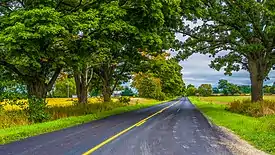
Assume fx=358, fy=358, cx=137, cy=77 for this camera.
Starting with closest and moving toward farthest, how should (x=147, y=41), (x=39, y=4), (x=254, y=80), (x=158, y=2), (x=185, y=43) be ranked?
(x=39, y=4) < (x=158, y=2) < (x=147, y=41) < (x=254, y=80) < (x=185, y=43)

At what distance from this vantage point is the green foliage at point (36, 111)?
19.4 metres

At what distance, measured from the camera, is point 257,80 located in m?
32.8

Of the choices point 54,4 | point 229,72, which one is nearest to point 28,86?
point 54,4

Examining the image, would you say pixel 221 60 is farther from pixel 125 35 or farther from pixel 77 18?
pixel 77 18

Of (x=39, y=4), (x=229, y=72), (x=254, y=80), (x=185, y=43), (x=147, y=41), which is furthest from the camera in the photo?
(x=229, y=72)

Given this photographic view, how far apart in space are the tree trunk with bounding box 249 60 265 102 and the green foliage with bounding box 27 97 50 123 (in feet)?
66.0

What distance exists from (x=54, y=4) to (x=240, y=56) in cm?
2206

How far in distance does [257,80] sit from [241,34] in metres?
5.01

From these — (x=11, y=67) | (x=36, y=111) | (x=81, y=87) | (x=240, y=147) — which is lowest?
(x=240, y=147)

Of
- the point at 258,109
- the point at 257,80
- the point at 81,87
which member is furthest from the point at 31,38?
the point at 257,80

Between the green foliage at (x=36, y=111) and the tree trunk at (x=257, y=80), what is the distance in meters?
20.1

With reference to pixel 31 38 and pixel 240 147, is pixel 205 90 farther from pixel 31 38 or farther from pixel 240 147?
pixel 240 147

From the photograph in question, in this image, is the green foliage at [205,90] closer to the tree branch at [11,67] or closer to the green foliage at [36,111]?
the tree branch at [11,67]

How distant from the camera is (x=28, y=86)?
23094 millimetres
